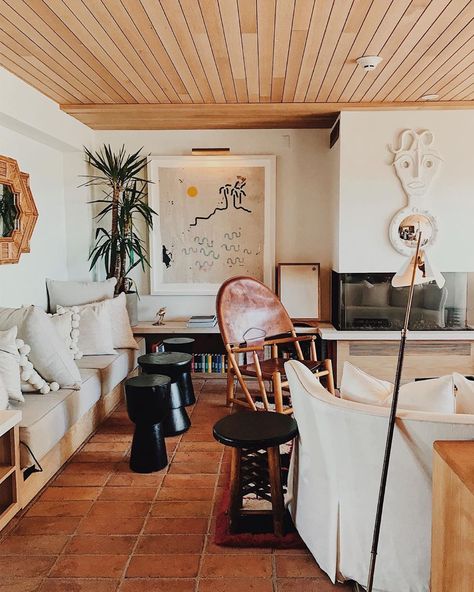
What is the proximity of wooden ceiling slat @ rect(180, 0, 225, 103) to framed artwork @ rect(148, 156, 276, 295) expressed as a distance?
117 centimetres

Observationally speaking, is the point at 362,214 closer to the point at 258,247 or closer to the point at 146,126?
the point at 258,247

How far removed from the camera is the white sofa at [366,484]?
1965 millimetres

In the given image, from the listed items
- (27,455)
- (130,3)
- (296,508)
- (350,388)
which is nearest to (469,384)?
(350,388)

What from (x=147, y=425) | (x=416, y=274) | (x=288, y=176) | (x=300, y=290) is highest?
(x=288, y=176)

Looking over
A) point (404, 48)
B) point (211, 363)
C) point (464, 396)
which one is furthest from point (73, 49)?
point (211, 363)

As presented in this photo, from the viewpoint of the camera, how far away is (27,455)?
9.29 ft

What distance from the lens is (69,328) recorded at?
417cm

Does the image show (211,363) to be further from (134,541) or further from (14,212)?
(134,541)

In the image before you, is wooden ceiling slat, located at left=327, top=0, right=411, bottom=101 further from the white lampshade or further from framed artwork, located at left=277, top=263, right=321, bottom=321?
framed artwork, located at left=277, top=263, right=321, bottom=321

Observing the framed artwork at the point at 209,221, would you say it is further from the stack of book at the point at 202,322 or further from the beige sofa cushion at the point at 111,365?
the beige sofa cushion at the point at 111,365

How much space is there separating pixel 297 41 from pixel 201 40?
1.82ft

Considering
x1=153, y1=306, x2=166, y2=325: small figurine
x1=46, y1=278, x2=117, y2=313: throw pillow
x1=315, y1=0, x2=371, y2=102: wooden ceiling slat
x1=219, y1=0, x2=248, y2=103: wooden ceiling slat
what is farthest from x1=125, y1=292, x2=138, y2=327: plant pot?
x1=315, y1=0, x2=371, y2=102: wooden ceiling slat

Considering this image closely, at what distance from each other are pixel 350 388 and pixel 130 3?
211 cm

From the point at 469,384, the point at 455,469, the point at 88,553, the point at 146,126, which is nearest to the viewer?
the point at 455,469
